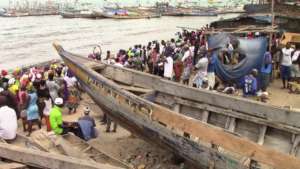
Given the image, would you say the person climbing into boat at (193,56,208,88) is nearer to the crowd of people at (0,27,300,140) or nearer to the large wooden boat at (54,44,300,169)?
the crowd of people at (0,27,300,140)

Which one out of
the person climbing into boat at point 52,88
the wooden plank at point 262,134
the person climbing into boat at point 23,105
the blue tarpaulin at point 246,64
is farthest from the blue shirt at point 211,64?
the wooden plank at point 262,134

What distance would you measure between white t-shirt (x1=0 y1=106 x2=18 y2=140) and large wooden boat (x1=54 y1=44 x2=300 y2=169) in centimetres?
188

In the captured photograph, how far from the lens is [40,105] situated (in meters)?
10.1

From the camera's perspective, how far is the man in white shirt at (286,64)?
42.2 feet

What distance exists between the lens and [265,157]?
5.28 metres

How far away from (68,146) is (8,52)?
89.1 feet

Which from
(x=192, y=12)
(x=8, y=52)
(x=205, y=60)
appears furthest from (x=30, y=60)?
(x=192, y=12)

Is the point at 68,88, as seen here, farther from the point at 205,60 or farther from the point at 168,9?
the point at 168,9

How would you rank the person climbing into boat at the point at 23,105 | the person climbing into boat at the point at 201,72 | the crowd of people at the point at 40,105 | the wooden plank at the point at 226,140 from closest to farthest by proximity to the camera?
the wooden plank at the point at 226,140, the crowd of people at the point at 40,105, the person climbing into boat at the point at 23,105, the person climbing into boat at the point at 201,72

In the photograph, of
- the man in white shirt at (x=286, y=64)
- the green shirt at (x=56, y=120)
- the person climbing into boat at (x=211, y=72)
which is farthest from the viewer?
→ the man in white shirt at (x=286, y=64)

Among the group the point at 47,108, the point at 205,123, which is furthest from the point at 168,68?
the point at 205,123

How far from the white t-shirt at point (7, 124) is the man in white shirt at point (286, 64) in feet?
28.6

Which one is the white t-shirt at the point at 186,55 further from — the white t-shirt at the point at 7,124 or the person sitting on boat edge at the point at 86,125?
the white t-shirt at the point at 7,124

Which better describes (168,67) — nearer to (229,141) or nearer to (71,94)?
(71,94)
